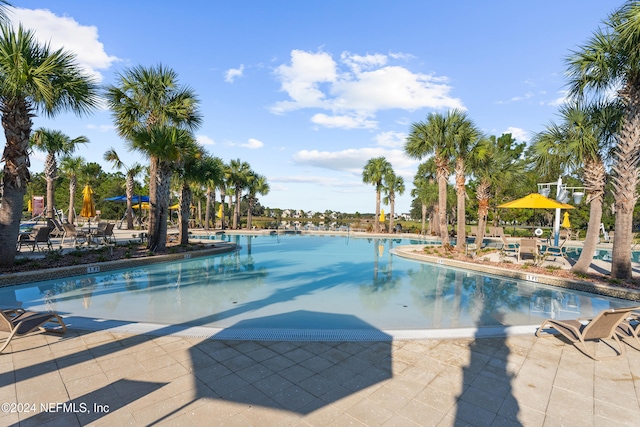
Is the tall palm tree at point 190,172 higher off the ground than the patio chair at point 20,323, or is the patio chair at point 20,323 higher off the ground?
the tall palm tree at point 190,172

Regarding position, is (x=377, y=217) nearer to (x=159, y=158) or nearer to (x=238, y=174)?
(x=238, y=174)

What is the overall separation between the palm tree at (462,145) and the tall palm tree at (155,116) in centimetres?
1215

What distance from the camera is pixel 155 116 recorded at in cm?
1270

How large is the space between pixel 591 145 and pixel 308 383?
36.5ft

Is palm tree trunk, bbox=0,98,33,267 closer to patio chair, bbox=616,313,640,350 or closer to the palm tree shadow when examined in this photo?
the palm tree shadow

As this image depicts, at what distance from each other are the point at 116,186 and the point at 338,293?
47287 millimetres

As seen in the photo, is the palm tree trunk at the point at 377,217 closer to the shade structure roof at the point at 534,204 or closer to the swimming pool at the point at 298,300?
the shade structure roof at the point at 534,204

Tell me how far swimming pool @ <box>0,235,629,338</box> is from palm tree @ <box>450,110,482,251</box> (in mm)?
4535

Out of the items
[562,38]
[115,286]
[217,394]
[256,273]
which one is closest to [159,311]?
[115,286]

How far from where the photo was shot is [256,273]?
11.2m

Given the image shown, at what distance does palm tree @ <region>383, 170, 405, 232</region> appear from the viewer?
30941 mm

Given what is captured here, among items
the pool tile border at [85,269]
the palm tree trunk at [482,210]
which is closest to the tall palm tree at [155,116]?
the pool tile border at [85,269]

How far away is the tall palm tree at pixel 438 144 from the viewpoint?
1486cm

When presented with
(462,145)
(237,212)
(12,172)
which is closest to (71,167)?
(237,212)
